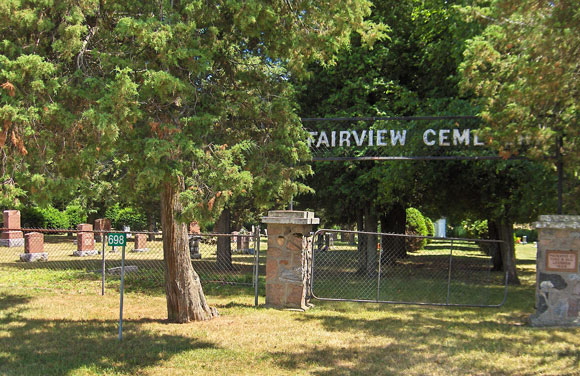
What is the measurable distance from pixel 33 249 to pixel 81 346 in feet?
42.3

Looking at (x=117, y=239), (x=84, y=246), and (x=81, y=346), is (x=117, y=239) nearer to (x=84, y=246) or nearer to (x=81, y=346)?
(x=81, y=346)

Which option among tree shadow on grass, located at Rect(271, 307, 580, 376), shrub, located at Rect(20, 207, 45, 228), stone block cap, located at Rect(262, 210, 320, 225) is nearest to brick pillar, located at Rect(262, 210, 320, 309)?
stone block cap, located at Rect(262, 210, 320, 225)

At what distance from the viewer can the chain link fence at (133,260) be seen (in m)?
13.4

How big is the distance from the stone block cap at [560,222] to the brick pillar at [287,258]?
12.9 ft

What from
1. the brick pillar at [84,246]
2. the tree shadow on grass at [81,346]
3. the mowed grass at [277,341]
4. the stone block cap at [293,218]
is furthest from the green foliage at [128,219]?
the stone block cap at [293,218]

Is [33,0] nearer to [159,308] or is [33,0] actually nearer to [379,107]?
[159,308]

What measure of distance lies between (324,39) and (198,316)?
4829 millimetres

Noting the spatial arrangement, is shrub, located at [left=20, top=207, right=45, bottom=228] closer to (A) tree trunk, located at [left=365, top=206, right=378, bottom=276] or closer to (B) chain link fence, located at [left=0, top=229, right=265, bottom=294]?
(B) chain link fence, located at [left=0, top=229, right=265, bottom=294]

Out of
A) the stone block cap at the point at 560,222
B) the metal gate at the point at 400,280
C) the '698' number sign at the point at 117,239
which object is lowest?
the metal gate at the point at 400,280

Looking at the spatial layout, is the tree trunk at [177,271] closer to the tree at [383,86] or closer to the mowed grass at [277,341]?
the mowed grass at [277,341]

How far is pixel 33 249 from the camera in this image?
18406 mm

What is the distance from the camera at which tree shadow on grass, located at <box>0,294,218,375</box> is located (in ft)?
20.3

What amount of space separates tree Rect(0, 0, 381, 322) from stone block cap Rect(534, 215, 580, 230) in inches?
168

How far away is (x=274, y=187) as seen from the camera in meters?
7.02
